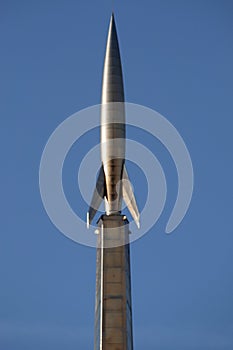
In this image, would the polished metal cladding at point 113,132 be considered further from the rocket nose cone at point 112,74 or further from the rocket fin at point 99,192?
the rocket fin at point 99,192

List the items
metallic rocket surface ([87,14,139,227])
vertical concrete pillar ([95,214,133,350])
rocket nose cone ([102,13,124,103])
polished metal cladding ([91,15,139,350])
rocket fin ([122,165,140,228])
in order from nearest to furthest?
vertical concrete pillar ([95,214,133,350]) → polished metal cladding ([91,15,139,350]) → metallic rocket surface ([87,14,139,227]) → rocket fin ([122,165,140,228]) → rocket nose cone ([102,13,124,103])

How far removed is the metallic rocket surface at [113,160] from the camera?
232ft

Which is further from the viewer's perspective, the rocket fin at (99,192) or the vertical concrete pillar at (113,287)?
the rocket fin at (99,192)

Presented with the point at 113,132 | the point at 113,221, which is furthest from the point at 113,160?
the point at 113,221

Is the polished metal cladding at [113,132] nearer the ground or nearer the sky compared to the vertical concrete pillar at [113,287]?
nearer the sky

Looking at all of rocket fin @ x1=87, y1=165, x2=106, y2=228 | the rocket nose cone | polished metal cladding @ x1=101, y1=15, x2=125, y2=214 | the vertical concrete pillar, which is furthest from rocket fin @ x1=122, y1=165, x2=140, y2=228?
the rocket nose cone

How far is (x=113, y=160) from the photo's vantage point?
7088 centimetres

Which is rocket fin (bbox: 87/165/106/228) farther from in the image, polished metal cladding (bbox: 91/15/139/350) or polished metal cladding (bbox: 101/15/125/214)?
polished metal cladding (bbox: 101/15/125/214)

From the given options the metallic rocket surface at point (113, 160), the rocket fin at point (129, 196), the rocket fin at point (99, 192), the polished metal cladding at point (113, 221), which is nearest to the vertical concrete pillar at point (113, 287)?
the polished metal cladding at point (113, 221)

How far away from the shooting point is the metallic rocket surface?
70.8 meters

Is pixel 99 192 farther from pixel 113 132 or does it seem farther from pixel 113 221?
pixel 113 132

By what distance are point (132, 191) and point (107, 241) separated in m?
6.26

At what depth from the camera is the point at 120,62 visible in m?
74.9

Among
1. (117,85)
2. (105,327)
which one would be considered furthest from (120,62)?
(105,327)
